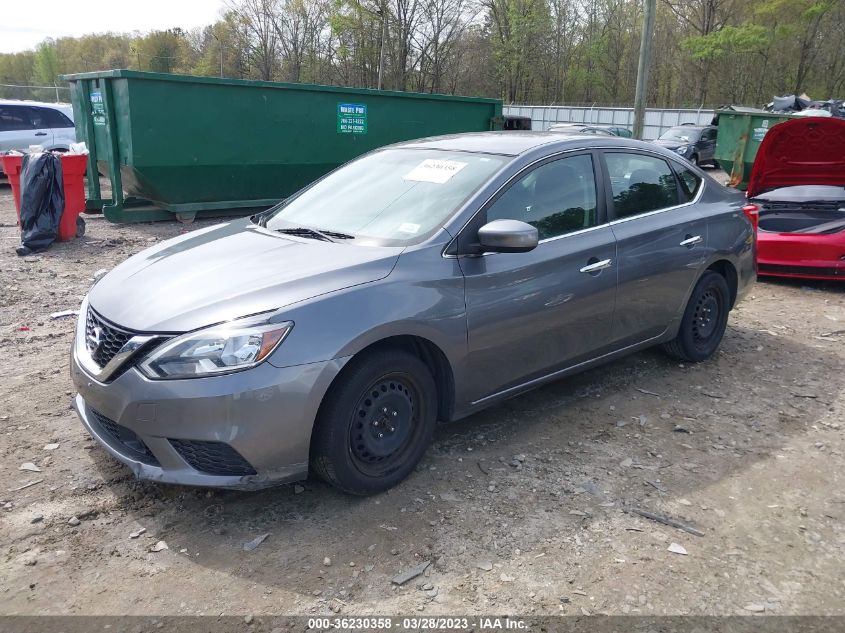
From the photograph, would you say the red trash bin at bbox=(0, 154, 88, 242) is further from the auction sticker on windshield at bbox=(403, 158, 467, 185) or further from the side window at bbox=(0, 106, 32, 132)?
the auction sticker on windshield at bbox=(403, 158, 467, 185)

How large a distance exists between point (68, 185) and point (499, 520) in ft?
26.8

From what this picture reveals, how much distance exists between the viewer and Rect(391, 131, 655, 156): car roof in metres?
4.16

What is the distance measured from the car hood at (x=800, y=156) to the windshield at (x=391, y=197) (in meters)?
5.39

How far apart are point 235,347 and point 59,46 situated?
10113 centimetres

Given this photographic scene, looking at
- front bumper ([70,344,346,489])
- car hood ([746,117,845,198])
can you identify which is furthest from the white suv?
front bumper ([70,344,346,489])

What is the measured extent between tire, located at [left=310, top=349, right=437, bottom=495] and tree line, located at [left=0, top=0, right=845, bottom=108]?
1802 inches

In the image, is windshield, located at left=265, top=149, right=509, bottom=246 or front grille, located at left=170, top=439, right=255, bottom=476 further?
windshield, located at left=265, top=149, right=509, bottom=246

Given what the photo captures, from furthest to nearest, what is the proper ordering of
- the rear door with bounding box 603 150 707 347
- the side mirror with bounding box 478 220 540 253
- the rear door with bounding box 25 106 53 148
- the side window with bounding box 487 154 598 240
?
the rear door with bounding box 25 106 53 148
the rear door with bounding box 603 150 707 347
the side window with bounding box 487 154 598 240
the side mirror with bounding box 478 220 540 253

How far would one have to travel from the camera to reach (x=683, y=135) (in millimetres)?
24469

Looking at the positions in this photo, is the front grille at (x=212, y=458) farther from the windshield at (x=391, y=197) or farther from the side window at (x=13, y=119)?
the side window at (x=13, y=119)

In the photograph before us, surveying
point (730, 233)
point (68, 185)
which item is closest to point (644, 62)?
point (730, 233)

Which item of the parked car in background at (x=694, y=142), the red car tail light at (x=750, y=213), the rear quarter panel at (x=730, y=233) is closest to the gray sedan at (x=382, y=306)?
the rear quarter panel at (x=730, y=233)

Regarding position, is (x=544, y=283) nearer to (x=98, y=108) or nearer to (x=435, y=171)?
(x=435, y=171)

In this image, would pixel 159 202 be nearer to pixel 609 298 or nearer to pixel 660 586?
pixel 609 298
